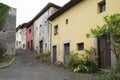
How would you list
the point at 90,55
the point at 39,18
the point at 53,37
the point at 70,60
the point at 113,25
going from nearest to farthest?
the point at 113,25 → the point at 90,55 → the point at 70,60 → the point at 53,37 → the point at 39,18

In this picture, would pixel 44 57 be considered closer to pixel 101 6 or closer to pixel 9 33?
pixel 9 33

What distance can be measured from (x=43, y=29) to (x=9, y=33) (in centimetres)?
446

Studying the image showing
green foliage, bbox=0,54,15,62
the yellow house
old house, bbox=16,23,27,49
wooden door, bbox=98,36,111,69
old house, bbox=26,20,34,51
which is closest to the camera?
wooden door, bbox=98,36,111,69

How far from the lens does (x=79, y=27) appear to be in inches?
739

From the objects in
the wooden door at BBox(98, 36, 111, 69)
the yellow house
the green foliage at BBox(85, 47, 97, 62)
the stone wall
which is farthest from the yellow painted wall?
the stone wall

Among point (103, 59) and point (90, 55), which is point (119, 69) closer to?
point (103, 59)

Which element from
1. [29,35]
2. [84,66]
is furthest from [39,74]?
[29,35]

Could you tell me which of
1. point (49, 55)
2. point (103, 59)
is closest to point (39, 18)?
point (49, 55)

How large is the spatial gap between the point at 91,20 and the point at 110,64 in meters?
3.64

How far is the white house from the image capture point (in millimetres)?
28684

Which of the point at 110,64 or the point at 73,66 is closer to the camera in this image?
the point at 110,64

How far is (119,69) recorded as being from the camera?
1213 centimetres

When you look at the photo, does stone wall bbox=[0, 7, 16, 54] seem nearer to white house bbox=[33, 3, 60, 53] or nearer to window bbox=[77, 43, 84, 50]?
white house bbox=[33, 3, 60, 53]

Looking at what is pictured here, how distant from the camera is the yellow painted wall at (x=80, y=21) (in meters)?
15.6
